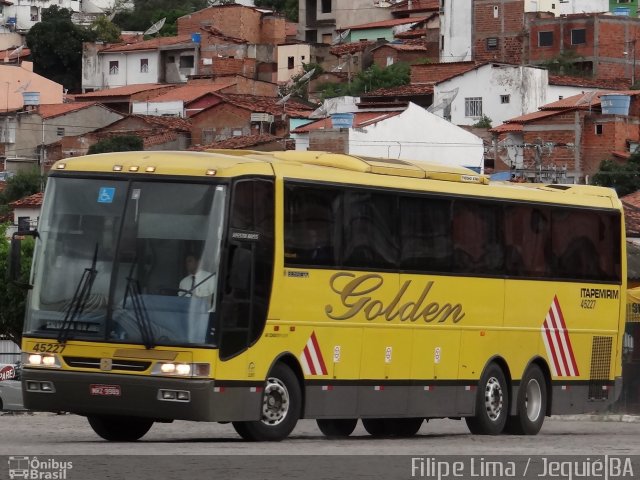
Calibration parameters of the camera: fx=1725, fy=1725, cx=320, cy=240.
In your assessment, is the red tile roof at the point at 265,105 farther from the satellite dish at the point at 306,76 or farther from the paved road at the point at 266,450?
the paved road at the point at 266,450

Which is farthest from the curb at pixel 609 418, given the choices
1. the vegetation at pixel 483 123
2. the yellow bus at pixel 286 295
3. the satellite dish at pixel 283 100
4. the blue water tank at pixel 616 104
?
the satellite dish at pixel 283 100

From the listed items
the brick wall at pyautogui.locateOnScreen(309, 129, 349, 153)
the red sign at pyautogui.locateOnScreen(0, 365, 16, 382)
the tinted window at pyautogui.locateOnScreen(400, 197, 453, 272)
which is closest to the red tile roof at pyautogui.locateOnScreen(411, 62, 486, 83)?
the brick wall at pyautogui.locateOnScreen(309, 129, 349, 153)

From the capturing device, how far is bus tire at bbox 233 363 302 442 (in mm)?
17578

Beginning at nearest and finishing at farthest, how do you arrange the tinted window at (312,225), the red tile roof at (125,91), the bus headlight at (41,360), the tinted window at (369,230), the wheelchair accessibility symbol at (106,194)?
the bus headlight at (41,360)
the wheelchair accessibility symbol at (106,194)
the tinted window at (312,225)
the tinted window at (369,230)
the red tile roof at (125,91)

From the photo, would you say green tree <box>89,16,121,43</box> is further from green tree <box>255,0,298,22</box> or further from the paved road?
the paved road

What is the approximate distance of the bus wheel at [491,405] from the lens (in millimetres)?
21422

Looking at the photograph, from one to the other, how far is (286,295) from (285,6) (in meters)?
119

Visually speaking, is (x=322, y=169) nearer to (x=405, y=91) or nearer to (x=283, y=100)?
(x=405, y=91)

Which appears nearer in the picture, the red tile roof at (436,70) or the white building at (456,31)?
the red tile roof at (436,70)

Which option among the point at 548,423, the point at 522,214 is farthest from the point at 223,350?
the point at 548,423

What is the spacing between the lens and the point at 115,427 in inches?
728

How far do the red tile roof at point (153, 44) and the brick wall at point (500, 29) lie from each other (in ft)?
67.9

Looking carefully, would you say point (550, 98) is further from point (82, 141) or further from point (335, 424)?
point (335, 424)

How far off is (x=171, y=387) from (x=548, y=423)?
13579mm
